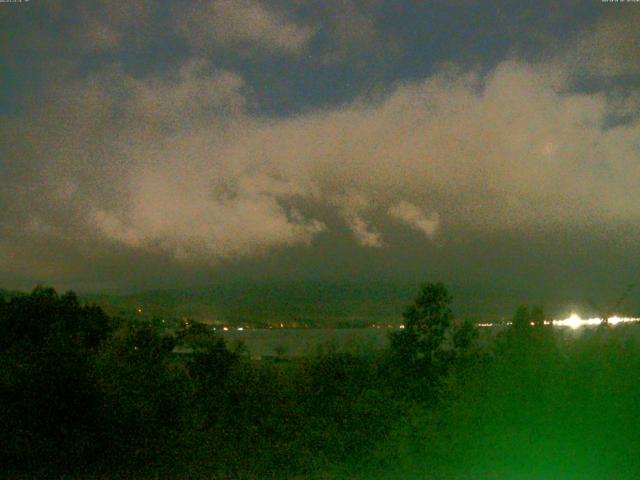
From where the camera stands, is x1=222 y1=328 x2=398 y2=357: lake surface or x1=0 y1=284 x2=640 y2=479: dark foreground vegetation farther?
x1=222 y1=328 x2=398 y2=357: lake surface

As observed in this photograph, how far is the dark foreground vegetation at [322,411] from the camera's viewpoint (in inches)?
440

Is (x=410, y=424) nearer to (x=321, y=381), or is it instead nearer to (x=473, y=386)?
(x=473, y=386)

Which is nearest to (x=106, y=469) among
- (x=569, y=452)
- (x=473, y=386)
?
(x=473, y=386)

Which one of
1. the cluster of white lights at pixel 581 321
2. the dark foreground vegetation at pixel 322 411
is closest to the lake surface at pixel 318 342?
the dark foreground vegetation at pixel 322 411

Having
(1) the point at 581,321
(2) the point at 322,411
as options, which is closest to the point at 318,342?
(2) the point at 322,411

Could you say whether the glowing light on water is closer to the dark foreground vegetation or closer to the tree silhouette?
the dark foreground vegetation

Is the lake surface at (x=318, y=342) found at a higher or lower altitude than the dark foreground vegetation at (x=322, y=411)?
higher

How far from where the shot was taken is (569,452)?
10.9 metres

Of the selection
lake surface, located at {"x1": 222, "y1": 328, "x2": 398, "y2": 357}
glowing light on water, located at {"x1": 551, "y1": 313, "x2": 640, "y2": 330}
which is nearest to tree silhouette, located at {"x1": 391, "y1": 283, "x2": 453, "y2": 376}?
lake surface, located at {"x1": 222, "y1": 328, "x2": 398, "y2": 357}

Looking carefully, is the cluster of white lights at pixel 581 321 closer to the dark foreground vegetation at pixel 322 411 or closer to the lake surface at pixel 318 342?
the dark foreground vegetation at pixel 322 411

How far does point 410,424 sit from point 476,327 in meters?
5.73

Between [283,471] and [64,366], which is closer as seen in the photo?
[283,471]

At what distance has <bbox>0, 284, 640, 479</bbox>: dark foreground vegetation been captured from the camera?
36.7ft

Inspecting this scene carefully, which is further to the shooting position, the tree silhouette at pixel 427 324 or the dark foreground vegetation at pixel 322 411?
the tree silhouette at pixel 427 324
